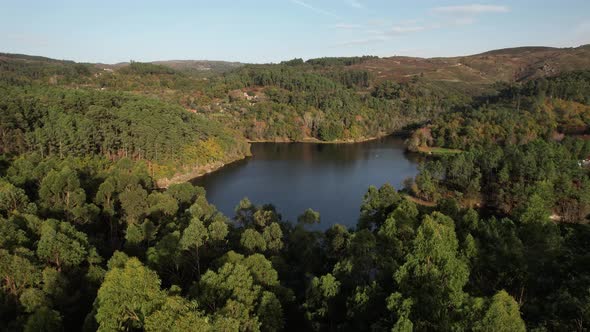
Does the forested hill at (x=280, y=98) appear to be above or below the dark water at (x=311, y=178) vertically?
above

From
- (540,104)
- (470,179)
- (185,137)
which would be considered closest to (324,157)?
(185,137)

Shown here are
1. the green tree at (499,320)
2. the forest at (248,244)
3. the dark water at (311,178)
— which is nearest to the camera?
the green tree at (499,320)

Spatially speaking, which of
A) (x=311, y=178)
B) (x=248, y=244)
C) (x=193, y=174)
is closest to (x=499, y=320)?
(x=248, y=244)

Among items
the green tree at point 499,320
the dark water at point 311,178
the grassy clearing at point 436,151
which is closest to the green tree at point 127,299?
the green tree at point 499,320

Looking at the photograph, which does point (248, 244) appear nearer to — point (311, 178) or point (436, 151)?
point (311, 178)

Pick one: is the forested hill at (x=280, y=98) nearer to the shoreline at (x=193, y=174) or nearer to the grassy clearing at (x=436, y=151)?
the grassy clearing at (x=436, y=151)

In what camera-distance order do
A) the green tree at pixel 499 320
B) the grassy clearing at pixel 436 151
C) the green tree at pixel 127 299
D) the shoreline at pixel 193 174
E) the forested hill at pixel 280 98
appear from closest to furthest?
1. the green tree at pixel 499 320
2. the green tree at pixel 127 299
3. the shoreline at pixel 193 174
4. the grassy clearing at pixel 436 151
5. the forested hill at pixel 280 98
